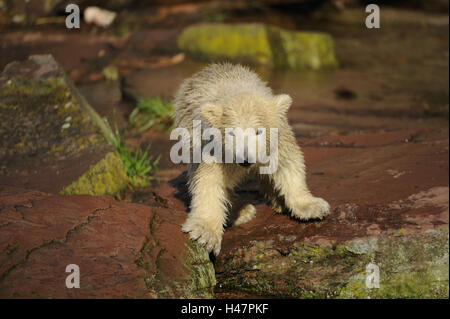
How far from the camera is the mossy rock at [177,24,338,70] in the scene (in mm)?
Result: 12695

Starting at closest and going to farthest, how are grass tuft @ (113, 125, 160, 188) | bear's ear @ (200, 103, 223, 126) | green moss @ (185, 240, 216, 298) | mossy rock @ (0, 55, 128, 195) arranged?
green moss @ (185, 240, 216, 298)
bear's ear @ (200, 103, 223, 126)
mossy rock @ (0, 55, 128, 195)
grass tuft @ (113, 125, 160, 188)

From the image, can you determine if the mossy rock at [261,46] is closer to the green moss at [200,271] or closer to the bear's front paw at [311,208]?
the bear's front paw at [311,208]

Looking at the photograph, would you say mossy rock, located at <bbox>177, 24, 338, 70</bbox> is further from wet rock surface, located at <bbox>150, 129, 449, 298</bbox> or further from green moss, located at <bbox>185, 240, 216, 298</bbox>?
green moss, located at <bbox>185, 240, 216, 298</bbox>

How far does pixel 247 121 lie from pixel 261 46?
8.92m

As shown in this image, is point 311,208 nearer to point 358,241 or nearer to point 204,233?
point 358,241

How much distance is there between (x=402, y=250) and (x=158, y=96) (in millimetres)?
6493

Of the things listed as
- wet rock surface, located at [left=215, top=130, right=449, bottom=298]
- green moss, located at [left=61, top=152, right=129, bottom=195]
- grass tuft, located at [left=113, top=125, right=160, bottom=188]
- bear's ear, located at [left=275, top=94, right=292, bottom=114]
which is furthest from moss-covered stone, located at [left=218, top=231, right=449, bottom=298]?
grass tuft, located at [left=113, top=125, right=160, bottom=188]

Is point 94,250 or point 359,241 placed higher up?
point 94,250

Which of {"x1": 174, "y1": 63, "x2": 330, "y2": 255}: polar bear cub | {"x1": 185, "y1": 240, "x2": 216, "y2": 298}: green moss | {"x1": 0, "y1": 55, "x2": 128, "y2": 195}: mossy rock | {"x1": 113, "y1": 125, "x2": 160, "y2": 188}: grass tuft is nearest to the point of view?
{"x1": 185, "y1": 240, "x2": 216, "y2": 298}: green moss

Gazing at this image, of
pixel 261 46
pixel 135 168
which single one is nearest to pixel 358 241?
pixel 135 168

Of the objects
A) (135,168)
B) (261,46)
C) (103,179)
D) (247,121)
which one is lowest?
(135,168)

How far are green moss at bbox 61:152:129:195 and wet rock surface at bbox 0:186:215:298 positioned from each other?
77 centimetres

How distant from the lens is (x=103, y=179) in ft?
19.0
